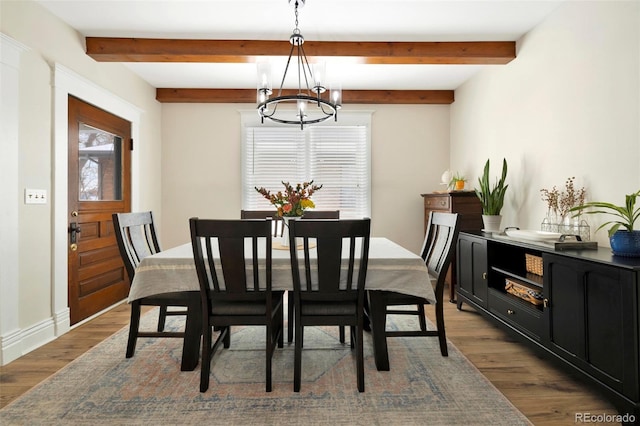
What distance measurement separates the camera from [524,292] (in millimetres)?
2396

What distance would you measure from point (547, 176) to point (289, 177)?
9.63ft

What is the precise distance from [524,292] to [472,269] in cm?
65

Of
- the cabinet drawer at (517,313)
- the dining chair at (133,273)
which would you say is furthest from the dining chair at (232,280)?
the cabinet drawer at (517,313)

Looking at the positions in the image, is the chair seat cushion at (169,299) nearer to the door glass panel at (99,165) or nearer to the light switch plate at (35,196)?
the light switch plate at (35,196)

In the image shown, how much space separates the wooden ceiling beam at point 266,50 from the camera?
313cm

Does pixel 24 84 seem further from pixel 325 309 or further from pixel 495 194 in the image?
pixel 495 194

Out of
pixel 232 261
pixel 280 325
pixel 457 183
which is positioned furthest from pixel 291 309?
pixel 457 183

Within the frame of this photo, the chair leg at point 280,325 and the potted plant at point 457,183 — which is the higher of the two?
the potted plant at point 457,183

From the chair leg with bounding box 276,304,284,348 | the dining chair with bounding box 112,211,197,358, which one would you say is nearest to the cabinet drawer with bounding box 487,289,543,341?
the chair leg with bounding box 276,304,284,348

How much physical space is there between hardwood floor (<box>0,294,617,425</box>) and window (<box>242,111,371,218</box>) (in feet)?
7.21

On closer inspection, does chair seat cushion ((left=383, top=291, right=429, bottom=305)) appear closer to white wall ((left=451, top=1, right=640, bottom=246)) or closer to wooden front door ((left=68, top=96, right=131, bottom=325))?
white wall ((left=451, top=1, right=640, bottom=246))

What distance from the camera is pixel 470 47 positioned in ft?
10.5

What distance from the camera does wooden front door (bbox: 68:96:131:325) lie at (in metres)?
2.99

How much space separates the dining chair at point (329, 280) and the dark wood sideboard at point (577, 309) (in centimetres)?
116
